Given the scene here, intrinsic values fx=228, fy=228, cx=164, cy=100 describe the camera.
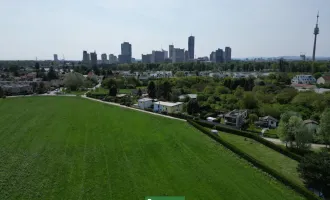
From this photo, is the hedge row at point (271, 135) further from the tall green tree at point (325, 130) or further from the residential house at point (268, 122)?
the tall green tree at point (325, 130)

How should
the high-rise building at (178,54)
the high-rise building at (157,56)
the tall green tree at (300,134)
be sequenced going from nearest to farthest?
the tall green tree at (300,134) < the high-rise building at (178,54) < the high-rise building at (157,56)

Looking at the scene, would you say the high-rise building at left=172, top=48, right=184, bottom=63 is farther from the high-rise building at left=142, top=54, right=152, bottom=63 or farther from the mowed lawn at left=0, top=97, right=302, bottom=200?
the mowed lawn at left=0, top=97, right=302, bottom=200

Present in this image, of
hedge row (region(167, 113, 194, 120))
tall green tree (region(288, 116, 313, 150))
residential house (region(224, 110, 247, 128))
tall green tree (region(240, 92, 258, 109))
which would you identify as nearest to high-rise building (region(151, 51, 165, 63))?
tall green tree (region(240, 92, 258, 109))

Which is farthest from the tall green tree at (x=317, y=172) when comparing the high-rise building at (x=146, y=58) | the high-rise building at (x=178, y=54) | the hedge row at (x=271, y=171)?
the high-rise building at (x=146, y=58)

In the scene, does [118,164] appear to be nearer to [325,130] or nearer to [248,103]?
[325,130]

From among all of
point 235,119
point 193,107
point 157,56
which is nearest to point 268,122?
point 235,119

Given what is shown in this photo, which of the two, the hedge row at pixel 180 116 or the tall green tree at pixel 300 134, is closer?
the tall green tree at pixel 300 134

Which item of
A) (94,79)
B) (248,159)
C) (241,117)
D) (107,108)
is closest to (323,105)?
(241,117)

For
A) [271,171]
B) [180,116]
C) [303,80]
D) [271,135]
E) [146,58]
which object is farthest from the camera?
[146,58]
